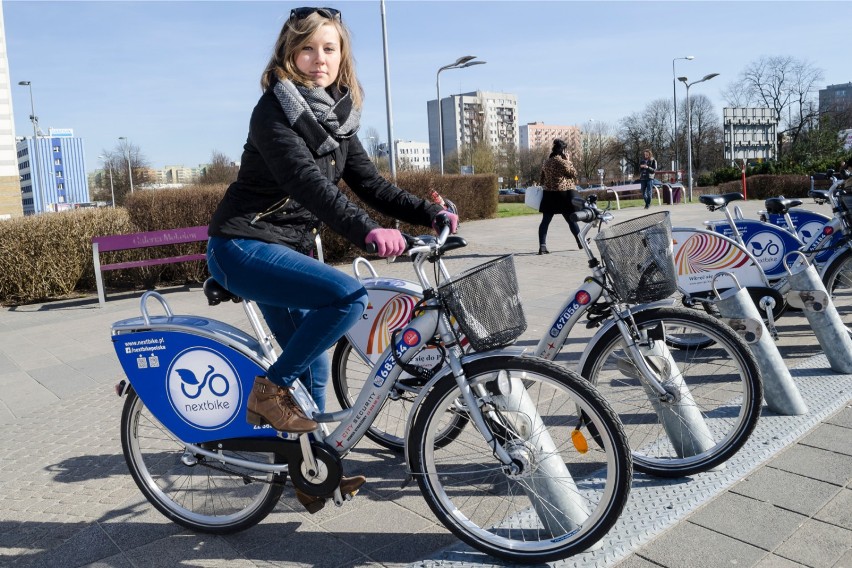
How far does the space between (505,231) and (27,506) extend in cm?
1399

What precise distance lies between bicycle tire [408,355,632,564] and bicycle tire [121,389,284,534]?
2.22 ft

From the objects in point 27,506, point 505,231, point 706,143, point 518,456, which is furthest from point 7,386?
point 706,143

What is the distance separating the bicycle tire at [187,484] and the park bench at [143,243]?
291 inches

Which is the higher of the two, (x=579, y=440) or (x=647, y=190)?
(x=647, y=190)

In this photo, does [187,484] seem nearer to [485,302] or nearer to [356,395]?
[356,395]

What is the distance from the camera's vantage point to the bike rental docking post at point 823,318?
4871 mm

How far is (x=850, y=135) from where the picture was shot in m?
46.3

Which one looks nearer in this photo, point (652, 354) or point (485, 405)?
point (485, 405)

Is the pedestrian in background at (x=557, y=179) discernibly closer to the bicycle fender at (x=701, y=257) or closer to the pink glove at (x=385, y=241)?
the bicycle fender at (x=701, y=257)

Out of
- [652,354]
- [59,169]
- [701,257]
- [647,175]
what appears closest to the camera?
[652,354]

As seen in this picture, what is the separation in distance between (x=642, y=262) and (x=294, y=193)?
1.50m

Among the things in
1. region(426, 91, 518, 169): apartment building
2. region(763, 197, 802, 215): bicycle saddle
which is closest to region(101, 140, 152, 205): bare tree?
Answer: region(426, 91, 518, 169): apartment building

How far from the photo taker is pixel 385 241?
250 centimetres

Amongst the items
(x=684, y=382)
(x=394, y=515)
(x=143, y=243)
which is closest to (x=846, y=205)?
(x=684, y=382)
